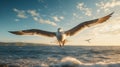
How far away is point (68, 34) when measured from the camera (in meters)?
12.0

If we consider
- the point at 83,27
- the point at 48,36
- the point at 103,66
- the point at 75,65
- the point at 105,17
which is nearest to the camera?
the point at 103,66

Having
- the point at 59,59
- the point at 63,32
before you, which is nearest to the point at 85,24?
the point at 63,32

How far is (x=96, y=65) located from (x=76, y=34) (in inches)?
241

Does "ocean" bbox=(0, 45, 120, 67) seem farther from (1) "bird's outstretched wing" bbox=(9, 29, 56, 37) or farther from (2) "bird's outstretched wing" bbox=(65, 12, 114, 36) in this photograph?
(2) "bird's outstretched wing" bbox=(65, 12, 114, 36)

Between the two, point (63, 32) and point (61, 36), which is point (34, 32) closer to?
point (61, 36)

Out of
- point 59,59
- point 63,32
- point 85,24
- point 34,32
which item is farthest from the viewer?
point 59,59

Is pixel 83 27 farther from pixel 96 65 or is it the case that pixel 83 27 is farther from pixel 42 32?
Result: pixel 96 65

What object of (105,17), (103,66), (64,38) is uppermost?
(105,17)

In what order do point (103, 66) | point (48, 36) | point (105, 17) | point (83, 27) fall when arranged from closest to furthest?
point (103, 66), point (105, 17), point (83, 27), point (48, 36)

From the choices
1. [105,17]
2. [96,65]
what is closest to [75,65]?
[96,65]

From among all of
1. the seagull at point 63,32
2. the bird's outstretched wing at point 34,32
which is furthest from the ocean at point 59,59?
the bird's outstretched wing at point 34,32

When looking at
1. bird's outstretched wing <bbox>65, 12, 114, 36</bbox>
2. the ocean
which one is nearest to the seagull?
bird's outstretched wing <bbox>65, 12, 114, 36</bbox>

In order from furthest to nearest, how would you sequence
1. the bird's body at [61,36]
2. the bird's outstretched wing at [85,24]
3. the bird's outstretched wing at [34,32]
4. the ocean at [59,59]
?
the bird's body at [61,36] → the bird's outstretched wing at [34,32] → the bird's outstretched wing at [85,24] → the ocean at [59,59]

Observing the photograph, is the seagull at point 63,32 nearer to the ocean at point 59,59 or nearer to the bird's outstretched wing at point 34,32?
the bird's outstretched wing at point 34,32
